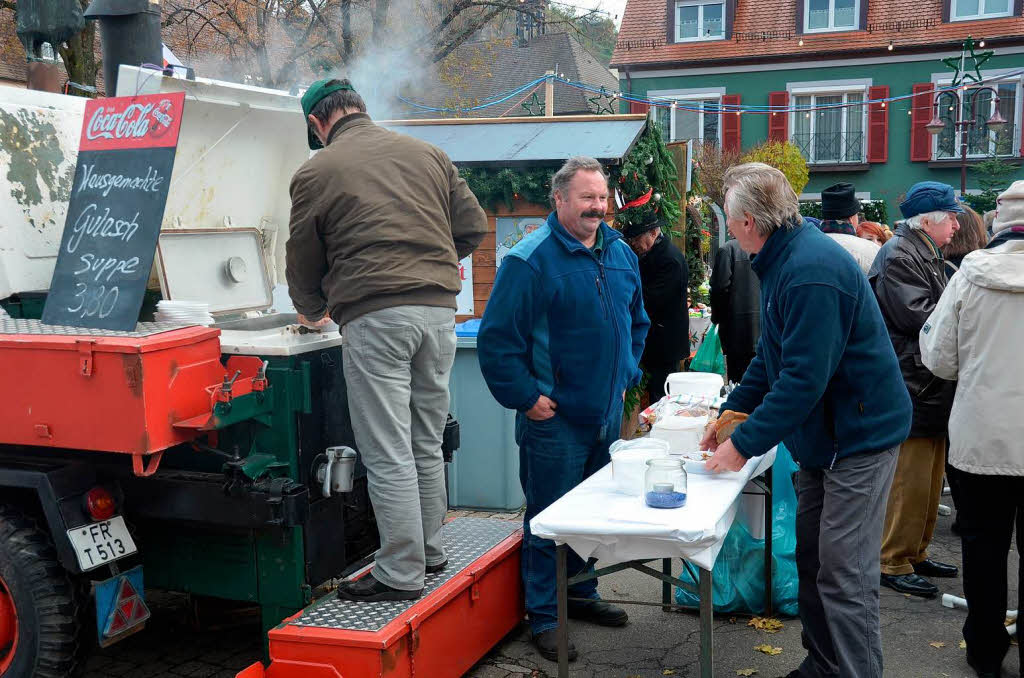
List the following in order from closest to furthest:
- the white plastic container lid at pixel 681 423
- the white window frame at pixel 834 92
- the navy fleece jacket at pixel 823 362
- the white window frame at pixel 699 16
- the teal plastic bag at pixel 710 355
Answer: the navy fleece jacket at pixel 823 362
the white plastic container lid at pixel 681 423
the teal plastic bag at pixel 710 355
the white window frame at pixel 834 92
the white window frame at pixel 699 16

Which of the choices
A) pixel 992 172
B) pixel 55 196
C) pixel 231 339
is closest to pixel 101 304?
pixel 231 339

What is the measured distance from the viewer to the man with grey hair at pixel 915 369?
4723 millimetres

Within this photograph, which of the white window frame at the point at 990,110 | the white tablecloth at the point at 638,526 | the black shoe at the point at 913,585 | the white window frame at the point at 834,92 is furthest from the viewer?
the white window frame at the point at 834,92

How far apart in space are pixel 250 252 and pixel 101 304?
133 cm

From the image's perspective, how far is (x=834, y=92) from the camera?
25719 mm

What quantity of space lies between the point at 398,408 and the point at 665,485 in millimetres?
1023

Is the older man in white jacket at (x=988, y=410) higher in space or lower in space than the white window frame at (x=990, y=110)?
lower

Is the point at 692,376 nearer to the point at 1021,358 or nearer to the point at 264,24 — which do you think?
the point at 1021,358

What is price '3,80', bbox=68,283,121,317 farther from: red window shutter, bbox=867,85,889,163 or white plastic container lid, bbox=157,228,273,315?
red window shutter, bbox=867,85,889,163

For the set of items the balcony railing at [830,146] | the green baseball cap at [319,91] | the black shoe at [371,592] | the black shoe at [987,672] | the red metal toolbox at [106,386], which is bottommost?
the black shoe at [987,672]

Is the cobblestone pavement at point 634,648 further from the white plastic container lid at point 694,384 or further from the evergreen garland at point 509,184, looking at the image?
the evergreen garland at point 509,184

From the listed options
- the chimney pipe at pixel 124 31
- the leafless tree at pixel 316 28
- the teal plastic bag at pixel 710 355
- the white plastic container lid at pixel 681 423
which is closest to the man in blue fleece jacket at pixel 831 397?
the white plastic container lid at pixel 681 423

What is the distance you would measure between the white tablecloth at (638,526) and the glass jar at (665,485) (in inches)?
1.0

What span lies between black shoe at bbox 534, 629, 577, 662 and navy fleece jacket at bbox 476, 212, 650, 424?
3.06 feet
